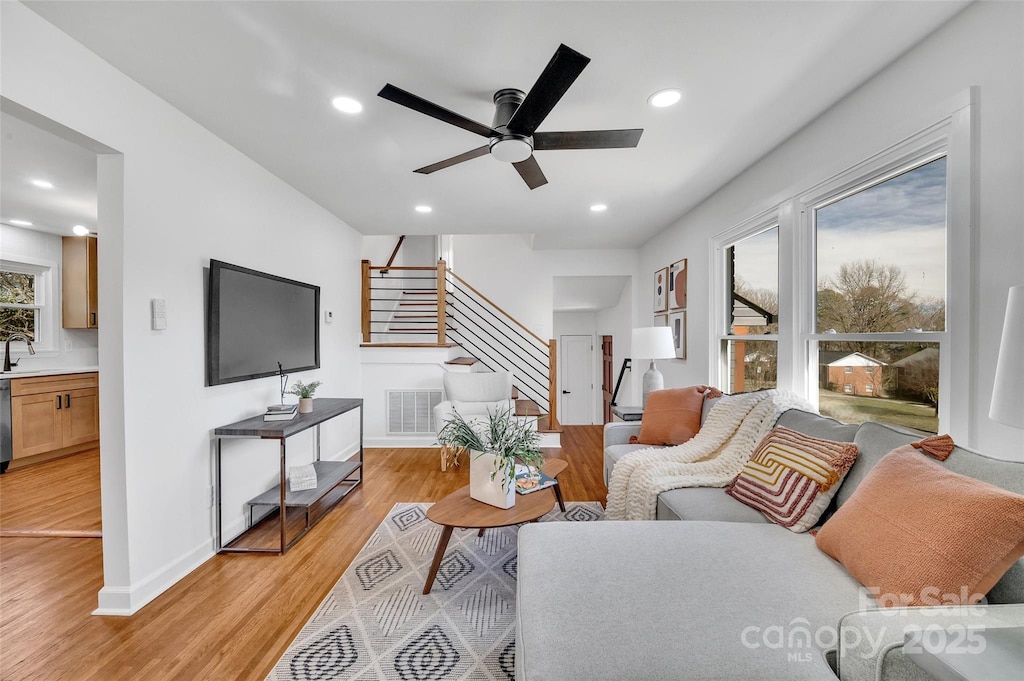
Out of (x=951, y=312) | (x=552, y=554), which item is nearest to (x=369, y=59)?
(x=552, y=554)

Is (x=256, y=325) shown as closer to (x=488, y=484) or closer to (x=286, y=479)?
(x=286, y=479)

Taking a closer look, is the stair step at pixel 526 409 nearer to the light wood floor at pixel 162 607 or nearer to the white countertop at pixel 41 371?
the light wood floor at pixel 162 607

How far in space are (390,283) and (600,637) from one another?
5823mm

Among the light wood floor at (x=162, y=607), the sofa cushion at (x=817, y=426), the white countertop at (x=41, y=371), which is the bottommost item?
the light wood floor at (x=162, y=607)

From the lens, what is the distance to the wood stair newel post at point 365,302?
491 centimetres

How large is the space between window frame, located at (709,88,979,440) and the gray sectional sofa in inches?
12.6

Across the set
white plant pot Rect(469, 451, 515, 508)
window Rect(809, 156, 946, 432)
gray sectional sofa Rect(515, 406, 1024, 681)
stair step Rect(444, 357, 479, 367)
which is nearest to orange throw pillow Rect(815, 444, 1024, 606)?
gray sectional sofa Rect(515, 406, 1024, 681)

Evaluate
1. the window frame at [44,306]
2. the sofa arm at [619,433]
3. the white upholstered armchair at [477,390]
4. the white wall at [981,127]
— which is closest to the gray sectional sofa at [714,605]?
the white wall at [981,127]

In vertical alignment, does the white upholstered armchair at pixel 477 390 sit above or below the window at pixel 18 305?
below

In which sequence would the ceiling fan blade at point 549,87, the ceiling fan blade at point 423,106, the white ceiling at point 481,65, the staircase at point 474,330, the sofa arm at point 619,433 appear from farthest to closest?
the staircase at point 474,330 < the sofa arm at point 619,433 < the ceiling fan blade at point 423,106 < the white ceiling at point 481,65 < the ceiling fan blade at point 549,87

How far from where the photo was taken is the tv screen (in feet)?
8.04

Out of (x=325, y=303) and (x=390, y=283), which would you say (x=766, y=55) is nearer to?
(x=325, y=303)

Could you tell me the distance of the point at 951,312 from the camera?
5.32 feet

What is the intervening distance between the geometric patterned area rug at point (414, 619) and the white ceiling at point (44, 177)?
290 centimetres
